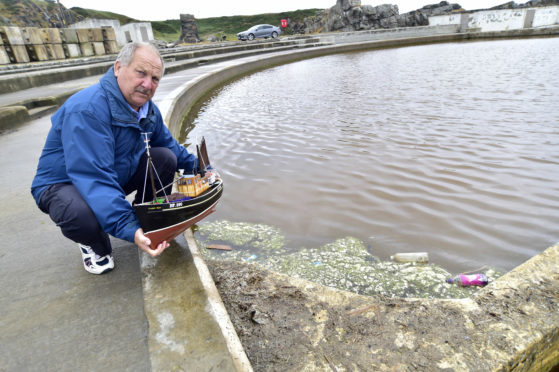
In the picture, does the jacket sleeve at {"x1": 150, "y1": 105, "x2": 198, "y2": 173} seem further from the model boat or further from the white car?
the white car

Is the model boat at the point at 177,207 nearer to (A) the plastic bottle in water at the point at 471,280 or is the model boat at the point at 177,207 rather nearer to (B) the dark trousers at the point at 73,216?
(B) the dark trousers at the point at 73,216

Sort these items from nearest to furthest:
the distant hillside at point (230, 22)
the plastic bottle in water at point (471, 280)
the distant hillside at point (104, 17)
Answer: the plastic bottle in water at point (471, 280), the distant hillside at point (104, 17), the distant hillside at point (230, 22)

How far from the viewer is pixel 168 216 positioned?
6.29 ft

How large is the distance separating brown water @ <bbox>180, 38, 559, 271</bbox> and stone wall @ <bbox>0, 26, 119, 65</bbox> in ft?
42.3

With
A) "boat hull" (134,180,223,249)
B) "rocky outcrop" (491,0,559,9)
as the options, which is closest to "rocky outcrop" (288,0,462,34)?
"rocky outcrop" (491,0,559,9)

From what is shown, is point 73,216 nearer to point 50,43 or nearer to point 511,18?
point 50,43

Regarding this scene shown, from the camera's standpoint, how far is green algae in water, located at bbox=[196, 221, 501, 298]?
2.45 metres

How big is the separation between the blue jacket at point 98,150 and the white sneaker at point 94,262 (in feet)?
1.12

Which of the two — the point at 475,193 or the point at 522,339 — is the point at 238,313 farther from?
the point at 475,193

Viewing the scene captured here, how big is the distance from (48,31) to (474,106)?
65.0 feet

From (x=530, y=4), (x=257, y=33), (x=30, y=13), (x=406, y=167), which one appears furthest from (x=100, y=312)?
(x=30, y=13)

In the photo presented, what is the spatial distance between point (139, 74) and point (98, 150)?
541mm

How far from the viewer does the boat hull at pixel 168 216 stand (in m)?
1.85

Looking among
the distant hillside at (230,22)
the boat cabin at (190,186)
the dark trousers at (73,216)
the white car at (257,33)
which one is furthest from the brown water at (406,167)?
the distant hillside at (230,22)
